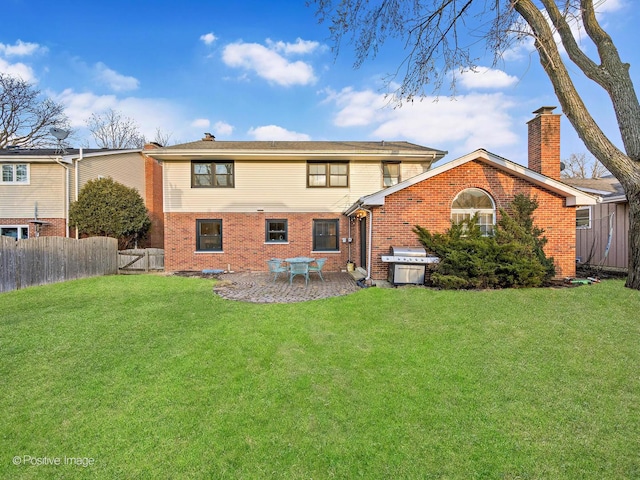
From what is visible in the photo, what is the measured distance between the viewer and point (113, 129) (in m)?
31.9

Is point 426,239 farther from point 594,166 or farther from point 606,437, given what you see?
point 594,166

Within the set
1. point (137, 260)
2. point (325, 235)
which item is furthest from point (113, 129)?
point (325, 235)

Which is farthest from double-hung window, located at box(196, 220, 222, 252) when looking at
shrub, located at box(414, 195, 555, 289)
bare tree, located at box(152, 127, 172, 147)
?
bare tree, located at box(152, 127, 172, 147)

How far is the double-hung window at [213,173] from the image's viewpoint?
45.2 feet

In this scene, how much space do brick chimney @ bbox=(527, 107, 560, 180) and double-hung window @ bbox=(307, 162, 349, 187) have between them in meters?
7.04

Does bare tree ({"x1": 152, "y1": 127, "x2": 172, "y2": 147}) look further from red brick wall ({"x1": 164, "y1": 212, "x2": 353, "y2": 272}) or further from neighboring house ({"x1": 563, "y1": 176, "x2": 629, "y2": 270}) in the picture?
neighboring house ({"x1": 563, "y1": 176, "x2": 629, "y2": 270})

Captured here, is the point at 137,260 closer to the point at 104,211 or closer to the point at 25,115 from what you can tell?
the point at 104,211

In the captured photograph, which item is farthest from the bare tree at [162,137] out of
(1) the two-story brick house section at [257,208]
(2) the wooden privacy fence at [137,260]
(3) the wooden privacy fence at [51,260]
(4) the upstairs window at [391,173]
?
(4) the upstairs window at [391,173]

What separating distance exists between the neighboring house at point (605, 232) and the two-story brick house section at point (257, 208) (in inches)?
268

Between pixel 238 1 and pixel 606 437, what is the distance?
13960 mm

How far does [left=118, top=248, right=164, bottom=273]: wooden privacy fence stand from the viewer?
1404 centimetres

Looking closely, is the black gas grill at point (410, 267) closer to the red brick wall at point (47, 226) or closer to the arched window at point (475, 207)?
the arched window at point (475, 207)

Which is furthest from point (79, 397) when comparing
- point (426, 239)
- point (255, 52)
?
point (255, 52)

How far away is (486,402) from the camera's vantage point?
10.9 ft
